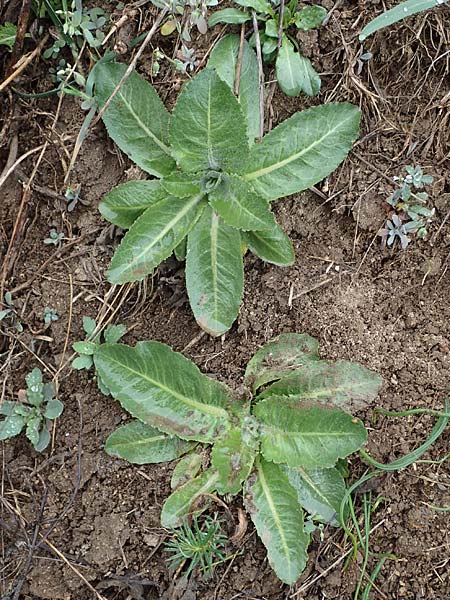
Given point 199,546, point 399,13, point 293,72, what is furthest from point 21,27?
point 199,546

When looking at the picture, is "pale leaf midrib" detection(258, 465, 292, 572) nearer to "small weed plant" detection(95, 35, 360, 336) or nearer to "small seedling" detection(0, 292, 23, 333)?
"small weed plant" detection(95, 35, 360, 336)

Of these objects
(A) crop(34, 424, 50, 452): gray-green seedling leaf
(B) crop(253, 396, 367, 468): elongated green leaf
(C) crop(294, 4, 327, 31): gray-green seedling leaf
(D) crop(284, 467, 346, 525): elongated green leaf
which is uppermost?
(C) crop(294, 4, 327, 31): gray-green seedling leaf

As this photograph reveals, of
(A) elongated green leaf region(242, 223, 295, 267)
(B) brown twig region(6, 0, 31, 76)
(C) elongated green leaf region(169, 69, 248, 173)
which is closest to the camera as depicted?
(C) elongated green leaf region(169, 69, 248, 173)

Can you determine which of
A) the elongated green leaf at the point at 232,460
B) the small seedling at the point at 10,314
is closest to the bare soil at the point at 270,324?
the small seedling at the point at 10,314

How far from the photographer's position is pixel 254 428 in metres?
2.49

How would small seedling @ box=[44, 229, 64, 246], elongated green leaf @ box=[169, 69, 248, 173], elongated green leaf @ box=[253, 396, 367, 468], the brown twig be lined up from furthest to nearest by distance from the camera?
1. small seedling @ box=[44, 229, 64, 246]
2. the brown twig
3. elongated green leaf @ box=[253, 396, 367, 468]
4. elongated green leaf @ box=[169, 69, 248, 173]

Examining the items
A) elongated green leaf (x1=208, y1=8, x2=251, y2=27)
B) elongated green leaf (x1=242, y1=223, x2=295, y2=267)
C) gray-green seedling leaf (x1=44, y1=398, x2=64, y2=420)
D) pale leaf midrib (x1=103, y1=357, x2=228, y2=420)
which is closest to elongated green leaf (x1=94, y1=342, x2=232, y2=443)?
pale leaf midrib (x1=103, y1=357, x2=228, y2=420)

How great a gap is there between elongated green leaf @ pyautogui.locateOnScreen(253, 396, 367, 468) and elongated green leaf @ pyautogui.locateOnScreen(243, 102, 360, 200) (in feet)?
2.47

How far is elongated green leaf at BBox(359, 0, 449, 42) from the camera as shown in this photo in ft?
7.65

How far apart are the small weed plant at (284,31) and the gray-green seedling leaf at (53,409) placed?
139cm

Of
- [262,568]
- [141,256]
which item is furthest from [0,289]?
[262,568]

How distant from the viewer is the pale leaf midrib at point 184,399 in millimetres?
2420

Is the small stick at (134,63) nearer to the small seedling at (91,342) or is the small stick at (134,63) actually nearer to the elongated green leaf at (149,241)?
the elongated green leaf at (149,241)

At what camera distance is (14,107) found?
2600mm
